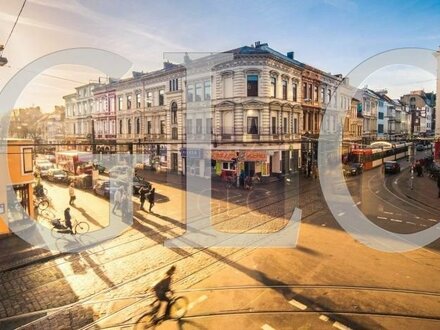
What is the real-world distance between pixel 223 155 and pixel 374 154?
22132 millimetres

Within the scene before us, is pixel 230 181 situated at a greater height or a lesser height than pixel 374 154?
lesser

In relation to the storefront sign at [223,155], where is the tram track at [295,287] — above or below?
below

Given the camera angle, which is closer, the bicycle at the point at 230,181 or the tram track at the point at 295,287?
the tram track at the point at 295,287

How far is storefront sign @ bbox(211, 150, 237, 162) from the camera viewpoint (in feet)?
95.7

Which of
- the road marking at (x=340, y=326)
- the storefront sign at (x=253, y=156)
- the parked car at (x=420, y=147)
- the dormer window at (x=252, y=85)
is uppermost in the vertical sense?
the dormer window at (x=252, y=85)

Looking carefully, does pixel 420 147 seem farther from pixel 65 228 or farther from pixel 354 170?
pixel 65 228

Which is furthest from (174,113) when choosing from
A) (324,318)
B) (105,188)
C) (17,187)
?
(324,318)

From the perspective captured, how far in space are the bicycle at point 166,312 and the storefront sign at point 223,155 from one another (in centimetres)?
2116

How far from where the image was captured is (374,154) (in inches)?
1582

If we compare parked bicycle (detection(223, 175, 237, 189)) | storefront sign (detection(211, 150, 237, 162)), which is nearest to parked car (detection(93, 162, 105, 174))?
storefront sign (detection(211, 150, 237, 162))

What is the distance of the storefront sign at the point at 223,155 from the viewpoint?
29172mm

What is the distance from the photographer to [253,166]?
29.8 metres

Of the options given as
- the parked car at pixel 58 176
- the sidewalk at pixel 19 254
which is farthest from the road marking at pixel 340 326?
the parked car at pixel 58 176

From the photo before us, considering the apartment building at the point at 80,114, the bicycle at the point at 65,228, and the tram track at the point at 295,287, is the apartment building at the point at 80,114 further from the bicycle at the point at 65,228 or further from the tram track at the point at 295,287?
the tram track at the point at 295,287
